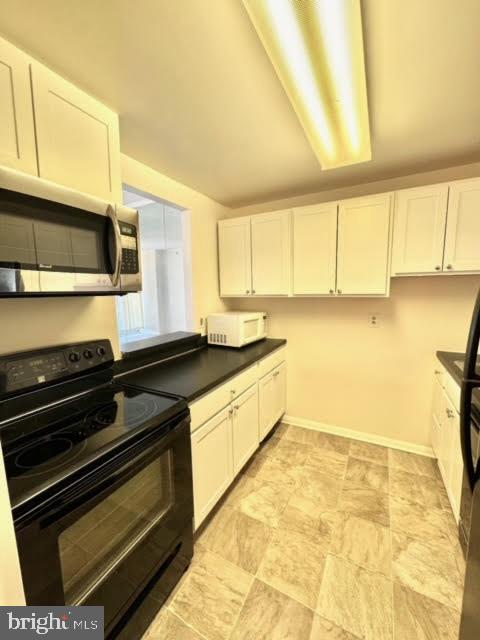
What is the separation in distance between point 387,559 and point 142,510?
4.46 ft

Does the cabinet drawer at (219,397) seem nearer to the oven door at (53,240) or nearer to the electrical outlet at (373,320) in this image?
the oven door at (53,240)

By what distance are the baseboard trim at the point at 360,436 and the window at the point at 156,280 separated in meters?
1.66

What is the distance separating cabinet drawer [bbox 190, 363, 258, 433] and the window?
1.32m

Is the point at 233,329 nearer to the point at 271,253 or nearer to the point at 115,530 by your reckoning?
the point at 271,253

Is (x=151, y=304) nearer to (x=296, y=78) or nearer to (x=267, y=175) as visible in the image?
(x=267, y=175)

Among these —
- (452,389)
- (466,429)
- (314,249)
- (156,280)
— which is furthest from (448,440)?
(156,280)

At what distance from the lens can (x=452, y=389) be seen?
5.71 ft

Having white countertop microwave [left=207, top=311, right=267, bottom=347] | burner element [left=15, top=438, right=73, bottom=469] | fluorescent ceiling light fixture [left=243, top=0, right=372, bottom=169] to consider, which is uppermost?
fluorescent ceiling light fixture [left=243, top=0, right=372, bottom=169]

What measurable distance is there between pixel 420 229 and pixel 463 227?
25 cm

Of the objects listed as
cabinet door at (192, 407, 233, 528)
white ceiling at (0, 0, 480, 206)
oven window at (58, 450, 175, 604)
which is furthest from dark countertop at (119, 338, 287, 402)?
white ceiling at (0, 0, 480, 206)

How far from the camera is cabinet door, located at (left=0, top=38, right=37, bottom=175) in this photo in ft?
3.36

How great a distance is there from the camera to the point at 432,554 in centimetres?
151

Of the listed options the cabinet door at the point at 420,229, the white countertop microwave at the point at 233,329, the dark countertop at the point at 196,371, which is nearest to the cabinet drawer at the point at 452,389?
the cabinet door at the point at 420,229

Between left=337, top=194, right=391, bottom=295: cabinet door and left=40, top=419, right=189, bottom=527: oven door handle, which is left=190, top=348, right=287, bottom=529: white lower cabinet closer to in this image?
left=40, top=419, right=189, bottom=527: oven door handle
